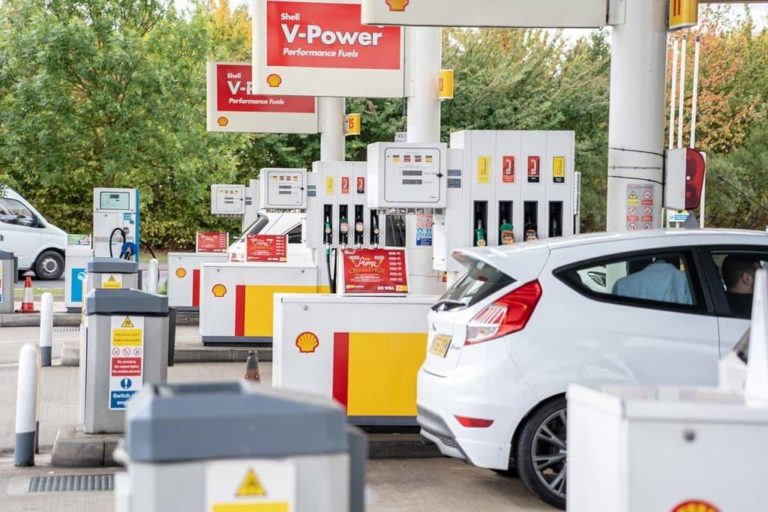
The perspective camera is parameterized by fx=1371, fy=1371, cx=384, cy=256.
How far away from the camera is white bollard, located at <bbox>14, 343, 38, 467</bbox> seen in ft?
29.4

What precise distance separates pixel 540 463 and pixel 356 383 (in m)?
2.22

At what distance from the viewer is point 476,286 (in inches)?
316

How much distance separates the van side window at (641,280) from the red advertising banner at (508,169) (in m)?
3.79

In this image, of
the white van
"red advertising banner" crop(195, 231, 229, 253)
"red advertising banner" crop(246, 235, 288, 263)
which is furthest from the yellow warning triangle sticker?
the white van

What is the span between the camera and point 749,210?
53.0 meters

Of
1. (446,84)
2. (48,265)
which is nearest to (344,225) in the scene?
(446,84)

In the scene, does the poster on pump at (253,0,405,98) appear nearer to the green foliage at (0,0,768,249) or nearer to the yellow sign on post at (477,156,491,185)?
the yellow sign on post at (477,156,491,185)

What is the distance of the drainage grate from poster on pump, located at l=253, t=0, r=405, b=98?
8106mm

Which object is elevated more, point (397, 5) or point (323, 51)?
point (323, 51)

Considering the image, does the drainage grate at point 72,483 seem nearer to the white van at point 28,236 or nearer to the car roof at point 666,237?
the car roof at point 666,237

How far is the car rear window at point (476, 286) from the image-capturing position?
7863mm

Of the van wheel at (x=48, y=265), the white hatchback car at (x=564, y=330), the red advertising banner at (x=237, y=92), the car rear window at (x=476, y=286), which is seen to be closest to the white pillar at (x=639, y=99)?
the white hatchback car at (x=564, y=330)

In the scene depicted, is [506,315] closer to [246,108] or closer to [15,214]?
[246,108]

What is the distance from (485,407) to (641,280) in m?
1.19
